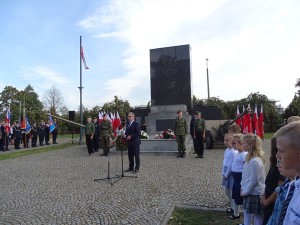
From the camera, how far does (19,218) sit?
5277 millimetres

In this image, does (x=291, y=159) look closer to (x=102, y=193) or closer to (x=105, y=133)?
(x=102, y=193)

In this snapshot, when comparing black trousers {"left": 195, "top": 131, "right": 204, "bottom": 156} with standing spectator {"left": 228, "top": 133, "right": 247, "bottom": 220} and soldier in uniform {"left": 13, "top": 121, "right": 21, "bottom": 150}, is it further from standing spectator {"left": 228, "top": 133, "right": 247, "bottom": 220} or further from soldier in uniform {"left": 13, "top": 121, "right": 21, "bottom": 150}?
soldier in uniform {"left": 13, "top": 121, "right": 21, "bottom": 150}

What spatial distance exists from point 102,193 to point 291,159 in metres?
5.73

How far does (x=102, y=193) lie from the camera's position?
22.6 feet

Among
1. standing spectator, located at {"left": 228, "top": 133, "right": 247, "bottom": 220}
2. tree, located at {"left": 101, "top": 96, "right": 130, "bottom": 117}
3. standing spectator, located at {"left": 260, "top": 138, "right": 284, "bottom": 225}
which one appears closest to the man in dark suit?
standing spectator, located at {"left": 228, "top": 133, "right": 247, "bottom": 220}

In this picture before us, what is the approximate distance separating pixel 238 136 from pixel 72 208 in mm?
3354

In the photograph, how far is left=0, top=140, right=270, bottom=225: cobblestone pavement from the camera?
5273 millimetres

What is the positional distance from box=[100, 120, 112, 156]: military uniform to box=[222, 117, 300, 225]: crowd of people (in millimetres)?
9650

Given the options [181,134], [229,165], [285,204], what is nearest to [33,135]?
[181,134]

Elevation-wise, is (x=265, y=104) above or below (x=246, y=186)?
above

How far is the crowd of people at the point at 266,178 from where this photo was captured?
1.71 metres

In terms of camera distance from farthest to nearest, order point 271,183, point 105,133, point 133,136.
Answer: point 105,133
point 133,136
point 271,183

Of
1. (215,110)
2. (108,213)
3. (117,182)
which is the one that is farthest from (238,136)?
(215,110)

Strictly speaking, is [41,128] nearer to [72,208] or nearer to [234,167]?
[72,208]
